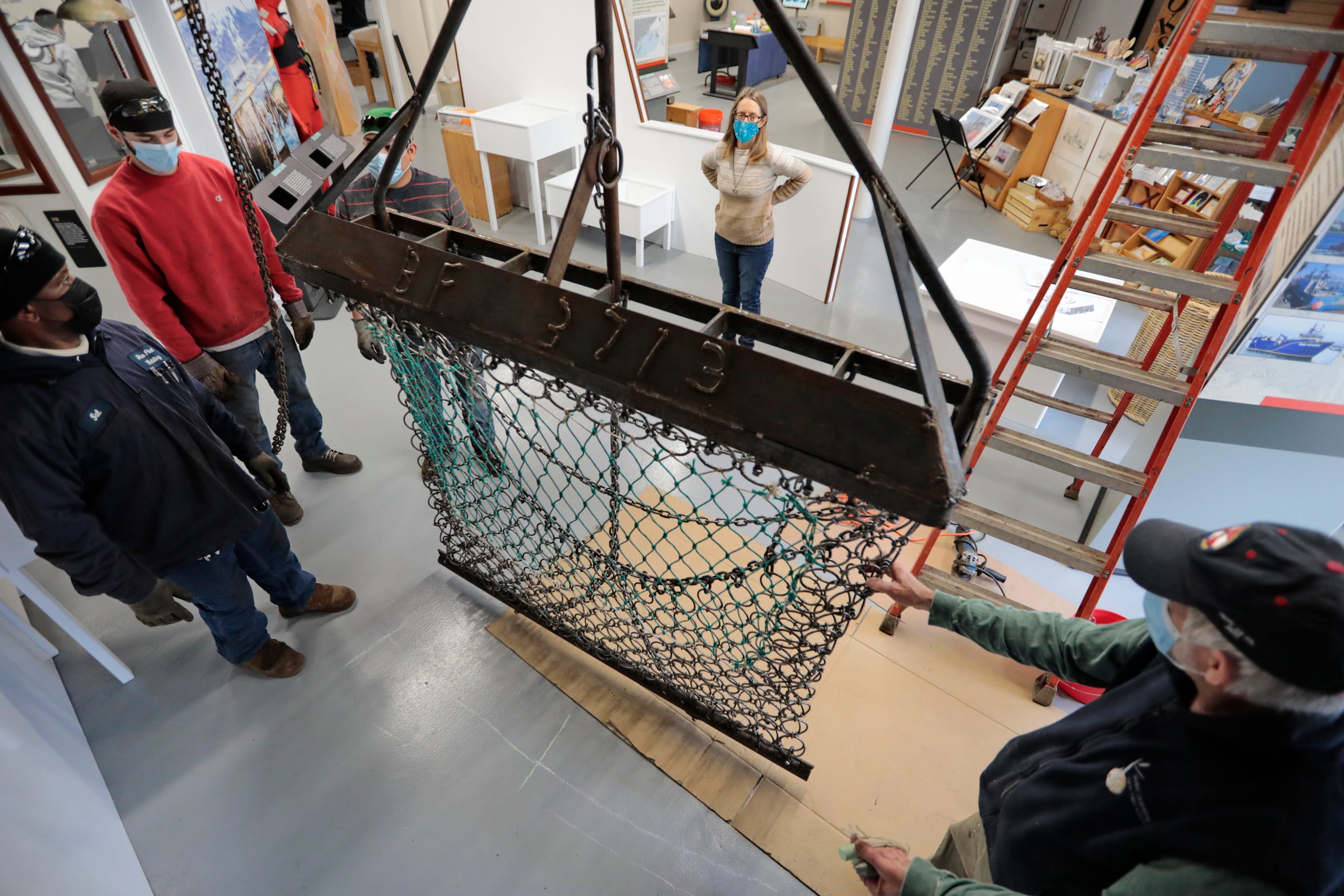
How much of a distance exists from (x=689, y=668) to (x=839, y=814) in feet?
1.83

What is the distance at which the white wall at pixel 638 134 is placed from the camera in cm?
379

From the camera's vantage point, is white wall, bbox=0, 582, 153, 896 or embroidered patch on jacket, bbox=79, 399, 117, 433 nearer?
white wall, bbox=0, 582, 153, 896

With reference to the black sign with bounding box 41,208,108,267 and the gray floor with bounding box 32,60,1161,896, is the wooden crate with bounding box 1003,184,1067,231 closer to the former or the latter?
the gray floor with bounding box 32,60,1161,896

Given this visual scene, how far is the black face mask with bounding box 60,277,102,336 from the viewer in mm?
1336

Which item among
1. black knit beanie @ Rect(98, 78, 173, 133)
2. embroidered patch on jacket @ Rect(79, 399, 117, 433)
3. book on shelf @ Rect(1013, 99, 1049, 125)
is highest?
black knit beanie @ Rect(98, 78, 173, 133)

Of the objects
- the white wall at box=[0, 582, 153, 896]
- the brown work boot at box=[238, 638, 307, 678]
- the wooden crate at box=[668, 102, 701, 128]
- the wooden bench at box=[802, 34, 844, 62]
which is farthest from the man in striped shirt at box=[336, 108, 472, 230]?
the wooden bench at box=[802, 34, 844, 62]

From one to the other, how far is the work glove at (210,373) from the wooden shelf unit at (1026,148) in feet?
17.2

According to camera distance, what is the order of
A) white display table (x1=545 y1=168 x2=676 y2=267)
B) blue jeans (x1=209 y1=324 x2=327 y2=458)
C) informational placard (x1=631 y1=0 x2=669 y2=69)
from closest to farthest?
blue jeans (x1=209 y1=324 x2=327 y2=458) → white display table (x1=545 y1=168 x2=676 y2=267) → informational placard (x1=631 y1=0 x2=669 y2=69)

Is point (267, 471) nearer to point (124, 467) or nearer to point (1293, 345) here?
point (124, 467)

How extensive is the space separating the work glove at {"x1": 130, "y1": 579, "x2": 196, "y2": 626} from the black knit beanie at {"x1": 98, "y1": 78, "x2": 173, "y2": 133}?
1.26 m

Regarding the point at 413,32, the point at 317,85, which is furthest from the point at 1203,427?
the point at 413,32

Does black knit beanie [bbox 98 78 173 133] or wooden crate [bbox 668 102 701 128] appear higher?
black knit beanie [bbox 98 78 173 133]

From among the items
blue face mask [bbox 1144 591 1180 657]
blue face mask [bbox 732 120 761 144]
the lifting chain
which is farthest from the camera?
blue face mask [bbox 732 120 761 144]

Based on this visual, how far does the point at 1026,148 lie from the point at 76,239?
623 cm
